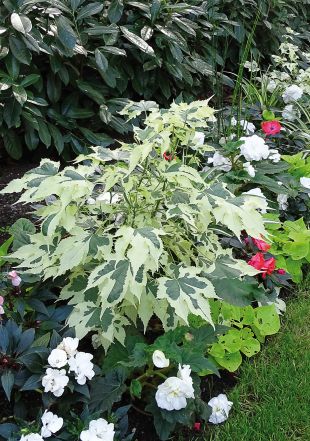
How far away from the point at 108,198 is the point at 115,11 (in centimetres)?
193

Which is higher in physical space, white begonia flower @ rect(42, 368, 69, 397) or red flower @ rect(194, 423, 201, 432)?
white begonia flower @ rect(42, 368, 69, 397)

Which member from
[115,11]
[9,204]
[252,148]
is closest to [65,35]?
[115,11]

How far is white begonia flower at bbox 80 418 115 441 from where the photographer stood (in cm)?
170

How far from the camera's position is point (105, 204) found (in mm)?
2123

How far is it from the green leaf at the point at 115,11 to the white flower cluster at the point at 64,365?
2395 mm

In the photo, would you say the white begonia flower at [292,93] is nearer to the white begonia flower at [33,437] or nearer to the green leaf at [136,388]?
the green leaf at [136,388]

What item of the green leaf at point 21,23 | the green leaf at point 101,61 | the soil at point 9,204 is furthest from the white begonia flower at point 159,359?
the green leaf at point 101,61

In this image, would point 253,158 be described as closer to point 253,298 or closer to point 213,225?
point 213,225

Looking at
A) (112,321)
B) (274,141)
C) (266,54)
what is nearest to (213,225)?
(112,321)

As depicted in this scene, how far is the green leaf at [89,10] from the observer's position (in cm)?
344

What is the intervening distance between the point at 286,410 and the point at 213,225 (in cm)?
74

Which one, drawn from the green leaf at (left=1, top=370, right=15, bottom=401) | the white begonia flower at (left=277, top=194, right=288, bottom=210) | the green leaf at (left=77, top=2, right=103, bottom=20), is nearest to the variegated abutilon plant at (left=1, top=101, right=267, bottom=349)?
the green leaf at (left=1, top=370, right=15, bottom=401)

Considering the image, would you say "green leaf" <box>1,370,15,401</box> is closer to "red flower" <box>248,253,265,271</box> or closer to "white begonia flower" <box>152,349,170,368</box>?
"white begonia flower" <box>152,349,170,368</box>

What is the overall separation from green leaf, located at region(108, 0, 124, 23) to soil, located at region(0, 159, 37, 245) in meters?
1.00
